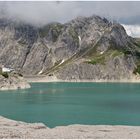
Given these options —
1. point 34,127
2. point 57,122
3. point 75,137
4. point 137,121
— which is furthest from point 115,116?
point 75,137

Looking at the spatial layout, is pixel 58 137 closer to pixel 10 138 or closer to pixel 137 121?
pixel 10 138

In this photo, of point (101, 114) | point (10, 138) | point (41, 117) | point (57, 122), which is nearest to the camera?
point (10, 138)

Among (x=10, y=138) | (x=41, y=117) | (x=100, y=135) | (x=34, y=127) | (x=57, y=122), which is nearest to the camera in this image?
(x=10, y=138)

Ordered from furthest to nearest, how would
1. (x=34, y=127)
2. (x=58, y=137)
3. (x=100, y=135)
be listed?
(x=34, y=127) → (x=100, y=135) → (x=58, y=137)

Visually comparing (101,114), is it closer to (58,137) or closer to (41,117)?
(41,117)

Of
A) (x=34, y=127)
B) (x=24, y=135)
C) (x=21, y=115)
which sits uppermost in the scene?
(x=24, y=135)

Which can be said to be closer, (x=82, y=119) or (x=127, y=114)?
(x=82, y=119)

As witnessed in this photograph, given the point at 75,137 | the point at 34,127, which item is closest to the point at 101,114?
the point at 34,127

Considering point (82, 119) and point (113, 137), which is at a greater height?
point (113, 137)

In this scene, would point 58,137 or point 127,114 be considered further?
point 127,114
